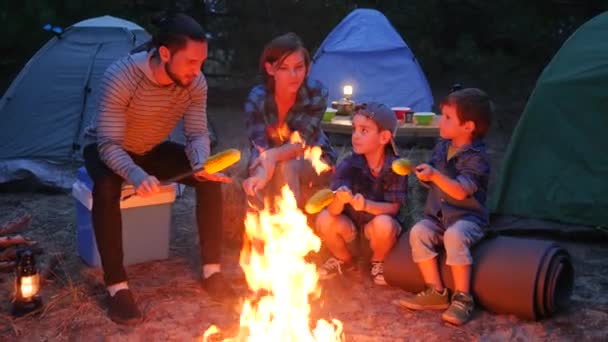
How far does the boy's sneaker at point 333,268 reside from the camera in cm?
439

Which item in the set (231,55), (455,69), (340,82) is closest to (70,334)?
(340,82)

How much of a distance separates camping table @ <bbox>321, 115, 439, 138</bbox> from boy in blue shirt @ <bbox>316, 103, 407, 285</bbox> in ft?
6.13

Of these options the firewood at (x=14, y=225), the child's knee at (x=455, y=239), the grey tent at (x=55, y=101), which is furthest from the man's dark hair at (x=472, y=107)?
the grey tent at (x=55, y=101)

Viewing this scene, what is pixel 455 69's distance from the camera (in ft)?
39.3

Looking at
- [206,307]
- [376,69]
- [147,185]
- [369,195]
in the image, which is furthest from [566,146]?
[376,69]

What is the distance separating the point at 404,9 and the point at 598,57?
5.82 m

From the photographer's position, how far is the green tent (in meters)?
5.09

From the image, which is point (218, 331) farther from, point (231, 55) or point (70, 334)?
point (231, 55)

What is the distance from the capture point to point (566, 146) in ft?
17.1

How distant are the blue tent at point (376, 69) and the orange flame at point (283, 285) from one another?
4344mm

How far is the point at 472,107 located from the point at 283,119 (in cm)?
133

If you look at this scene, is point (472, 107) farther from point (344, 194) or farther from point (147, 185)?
point (147, 185)

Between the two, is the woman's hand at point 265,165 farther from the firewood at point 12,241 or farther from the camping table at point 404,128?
the camping table at point 404,128

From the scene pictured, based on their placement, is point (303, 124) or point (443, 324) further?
point (303, 124)
